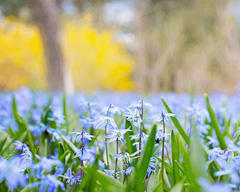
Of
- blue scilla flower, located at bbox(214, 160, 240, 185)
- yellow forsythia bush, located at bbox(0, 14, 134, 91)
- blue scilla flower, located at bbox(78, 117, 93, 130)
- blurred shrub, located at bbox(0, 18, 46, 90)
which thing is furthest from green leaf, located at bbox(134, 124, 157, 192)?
blurred shrub, located at bbox(0, 18, 46, 90)

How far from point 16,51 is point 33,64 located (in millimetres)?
1154

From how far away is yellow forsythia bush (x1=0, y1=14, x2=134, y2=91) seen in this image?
1433cm

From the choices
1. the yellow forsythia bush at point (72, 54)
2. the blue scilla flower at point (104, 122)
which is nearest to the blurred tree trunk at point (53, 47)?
the yellow forsythia bush at point (72, 54)

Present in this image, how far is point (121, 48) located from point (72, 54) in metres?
4.10

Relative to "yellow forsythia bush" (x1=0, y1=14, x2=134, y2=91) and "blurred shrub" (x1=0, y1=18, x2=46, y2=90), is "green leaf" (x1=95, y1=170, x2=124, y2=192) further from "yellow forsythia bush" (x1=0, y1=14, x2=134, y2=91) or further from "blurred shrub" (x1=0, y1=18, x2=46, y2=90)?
"blurred shrub" (x1=0, y1=18, x2=46, y2=90)

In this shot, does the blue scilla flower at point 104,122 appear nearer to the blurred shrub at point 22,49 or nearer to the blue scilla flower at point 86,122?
the blue scilla flower at point 86,122

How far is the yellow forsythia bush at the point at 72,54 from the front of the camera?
1433 centimetres

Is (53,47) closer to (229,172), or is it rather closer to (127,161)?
(127,161)

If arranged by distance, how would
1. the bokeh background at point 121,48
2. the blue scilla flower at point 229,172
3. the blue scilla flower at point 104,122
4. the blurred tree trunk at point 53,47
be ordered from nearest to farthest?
the blue scilla flower at point 229,172, the blue scilla flower at point 104,122, the blurred tree trunk at point 53,47, the bokeh background at point 121,48

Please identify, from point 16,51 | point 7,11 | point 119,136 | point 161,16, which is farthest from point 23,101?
point 7,11

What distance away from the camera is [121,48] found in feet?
57.3

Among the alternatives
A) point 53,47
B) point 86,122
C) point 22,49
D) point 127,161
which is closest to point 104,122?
point 127,161

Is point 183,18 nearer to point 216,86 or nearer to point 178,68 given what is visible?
point 178,68

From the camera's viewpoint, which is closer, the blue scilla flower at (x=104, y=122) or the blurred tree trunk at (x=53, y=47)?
the blue scilla flower at (x=104, y=122)
